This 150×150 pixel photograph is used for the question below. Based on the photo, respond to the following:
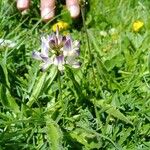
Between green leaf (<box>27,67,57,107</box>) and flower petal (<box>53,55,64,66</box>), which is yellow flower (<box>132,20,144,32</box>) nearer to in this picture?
green leaf (<box>27,67,57,107</box>)

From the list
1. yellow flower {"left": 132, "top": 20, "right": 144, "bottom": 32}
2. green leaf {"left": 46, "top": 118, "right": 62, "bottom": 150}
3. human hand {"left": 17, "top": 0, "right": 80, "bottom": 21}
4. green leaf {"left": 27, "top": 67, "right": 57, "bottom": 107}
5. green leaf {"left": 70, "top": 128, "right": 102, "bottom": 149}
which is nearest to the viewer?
green leaf {"left": 46, "top": 118, "right": 62, "bottom": 150}

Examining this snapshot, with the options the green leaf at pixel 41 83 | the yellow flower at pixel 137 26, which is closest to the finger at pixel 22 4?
the yellow flower at pixel 137 26

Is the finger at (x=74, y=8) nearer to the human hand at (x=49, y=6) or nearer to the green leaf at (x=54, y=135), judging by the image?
the human hand at (x=49, y=6)

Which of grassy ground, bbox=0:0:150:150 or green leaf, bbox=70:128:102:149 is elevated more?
grassy ground, bbox=0:0:150:150

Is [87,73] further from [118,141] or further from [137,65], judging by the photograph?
[118,141]

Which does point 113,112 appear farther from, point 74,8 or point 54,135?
point 74,8

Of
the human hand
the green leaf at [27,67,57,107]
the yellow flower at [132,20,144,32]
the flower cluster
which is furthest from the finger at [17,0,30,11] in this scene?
the flower cluster

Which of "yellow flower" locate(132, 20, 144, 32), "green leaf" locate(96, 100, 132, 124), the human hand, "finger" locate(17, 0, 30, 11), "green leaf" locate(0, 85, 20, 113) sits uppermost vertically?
"finger" locate(17, 0, 30, 11)

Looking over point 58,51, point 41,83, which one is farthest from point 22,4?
point 58,51
